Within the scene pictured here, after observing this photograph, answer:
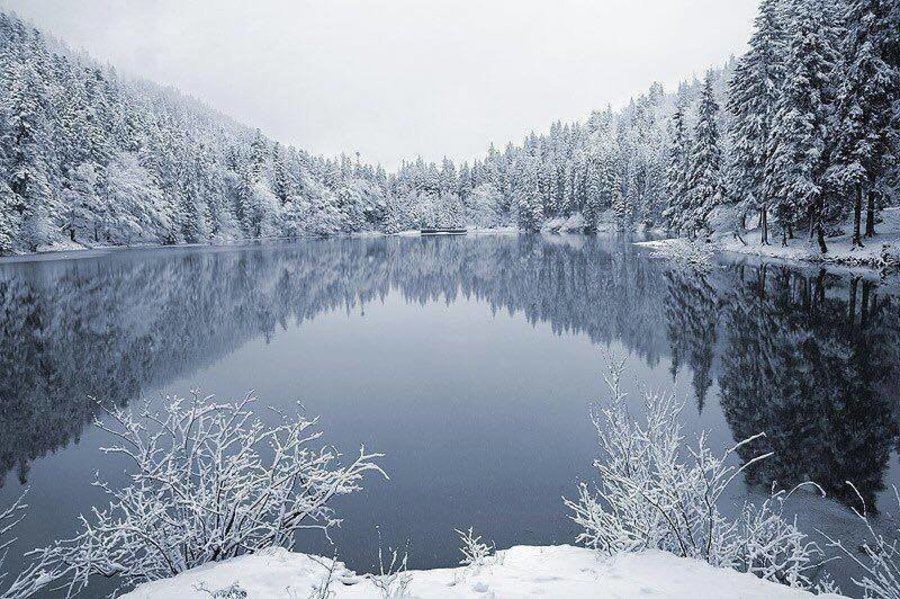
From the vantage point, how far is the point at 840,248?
1276 inches

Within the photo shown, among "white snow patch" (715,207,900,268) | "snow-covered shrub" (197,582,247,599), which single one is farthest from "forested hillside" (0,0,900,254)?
"snow-covered shrub" (197,582,247,599)

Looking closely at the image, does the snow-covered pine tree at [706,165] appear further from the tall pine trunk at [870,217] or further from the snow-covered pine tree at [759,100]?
the tall pine trunk at [870,217]

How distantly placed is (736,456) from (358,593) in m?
7.42

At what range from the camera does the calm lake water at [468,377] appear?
27.1 ft

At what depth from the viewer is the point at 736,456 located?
31.1ft

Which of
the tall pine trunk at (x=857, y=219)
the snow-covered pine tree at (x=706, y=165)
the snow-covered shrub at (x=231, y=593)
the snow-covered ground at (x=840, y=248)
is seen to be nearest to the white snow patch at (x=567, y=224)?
the snow-covered pine tree at (x=706, y=165)

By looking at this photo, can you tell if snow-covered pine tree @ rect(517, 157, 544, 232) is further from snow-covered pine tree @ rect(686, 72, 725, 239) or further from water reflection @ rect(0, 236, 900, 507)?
water reflection @ rect(0, 236, 900, 507)

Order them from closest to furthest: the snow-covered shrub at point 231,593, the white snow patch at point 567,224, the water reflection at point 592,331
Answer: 1. the snow-covered shrub at point 231,593
2. the water reflection at point 592,331
3. the white snow patch at point 567,224

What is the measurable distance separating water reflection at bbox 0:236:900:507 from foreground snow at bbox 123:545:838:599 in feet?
14.6

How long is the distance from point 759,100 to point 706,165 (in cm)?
844

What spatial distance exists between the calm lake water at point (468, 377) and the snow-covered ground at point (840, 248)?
2987 millimetres

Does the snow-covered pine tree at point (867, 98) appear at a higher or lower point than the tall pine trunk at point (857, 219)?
higher

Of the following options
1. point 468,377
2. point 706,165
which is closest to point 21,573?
point 468,377

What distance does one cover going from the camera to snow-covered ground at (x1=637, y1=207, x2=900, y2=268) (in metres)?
27.9
